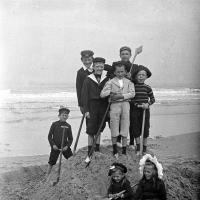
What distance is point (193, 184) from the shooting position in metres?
4.40

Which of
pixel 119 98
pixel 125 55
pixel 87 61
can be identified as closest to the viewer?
pixel 119 98

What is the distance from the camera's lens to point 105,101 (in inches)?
163

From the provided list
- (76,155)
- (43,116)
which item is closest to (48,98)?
(43,116)

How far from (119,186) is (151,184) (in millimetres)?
329

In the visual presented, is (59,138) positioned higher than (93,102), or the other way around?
(93,102)

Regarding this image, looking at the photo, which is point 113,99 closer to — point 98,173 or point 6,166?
point 98,173

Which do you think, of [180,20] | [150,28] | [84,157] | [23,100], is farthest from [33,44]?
[23,100]

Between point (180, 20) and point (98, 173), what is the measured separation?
3.09m

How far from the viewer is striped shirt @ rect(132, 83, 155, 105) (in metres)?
4.24

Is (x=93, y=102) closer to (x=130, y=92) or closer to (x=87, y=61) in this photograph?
(x=130, y=92)

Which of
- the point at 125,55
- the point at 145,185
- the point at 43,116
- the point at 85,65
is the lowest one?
the point at 43,116

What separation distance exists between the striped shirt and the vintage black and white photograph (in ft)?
0.04

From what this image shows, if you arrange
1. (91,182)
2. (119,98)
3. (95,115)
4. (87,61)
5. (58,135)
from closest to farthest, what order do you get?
(91,182) → (119,98) → (95,115) → (87,61) → (58,135)

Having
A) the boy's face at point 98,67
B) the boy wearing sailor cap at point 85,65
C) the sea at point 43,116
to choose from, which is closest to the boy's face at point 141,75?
the boy's face at point 98,67
